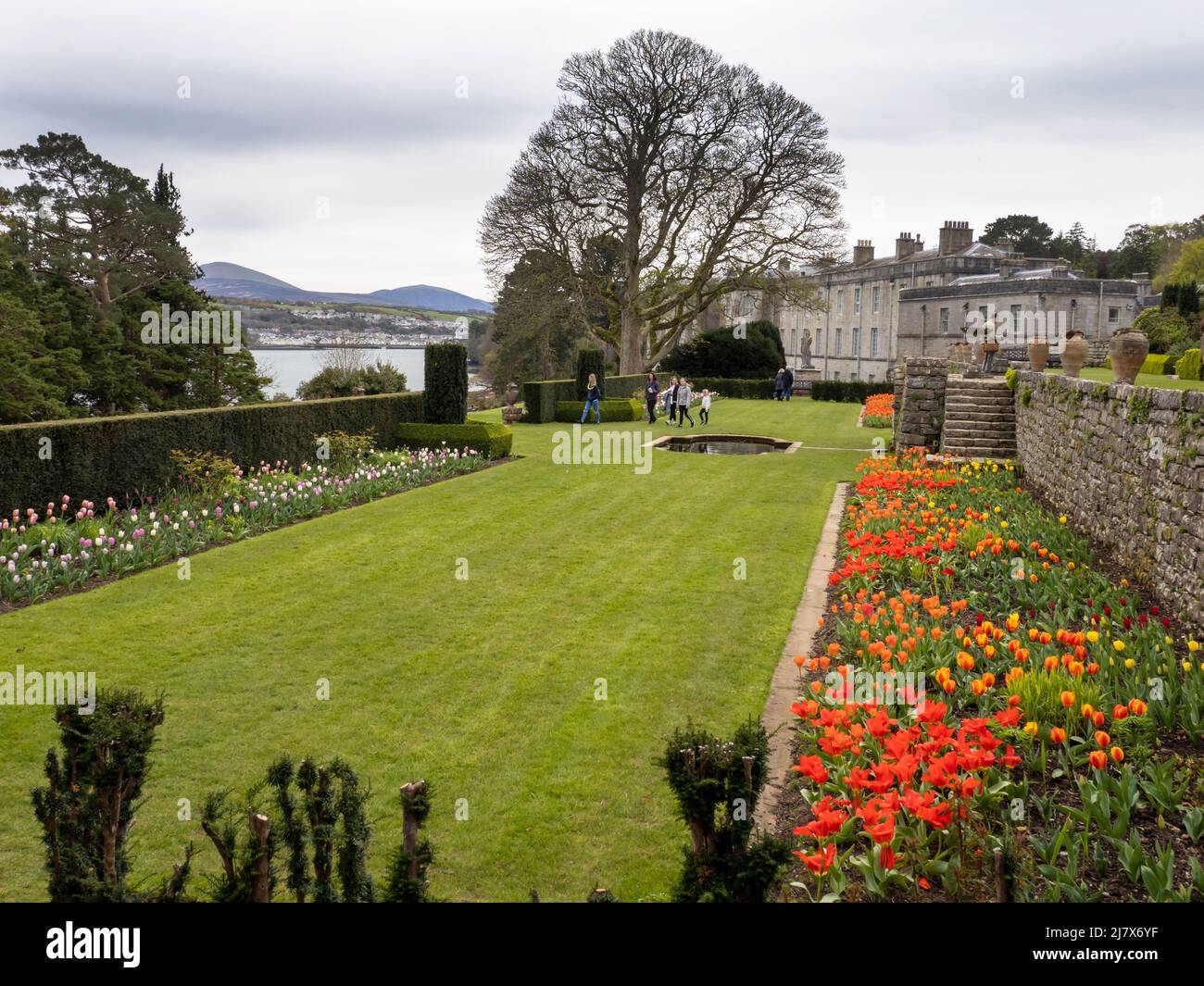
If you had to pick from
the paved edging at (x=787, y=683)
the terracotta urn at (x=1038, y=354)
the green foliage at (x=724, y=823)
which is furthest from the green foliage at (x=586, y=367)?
the green foliage at (x=724, y=823)

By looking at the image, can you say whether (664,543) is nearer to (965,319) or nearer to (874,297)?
(965,319)

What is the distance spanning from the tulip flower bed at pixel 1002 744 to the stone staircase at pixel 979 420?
854 cm

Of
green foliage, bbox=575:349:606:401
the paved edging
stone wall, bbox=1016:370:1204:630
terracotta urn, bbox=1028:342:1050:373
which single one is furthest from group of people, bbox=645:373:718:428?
the paved edging

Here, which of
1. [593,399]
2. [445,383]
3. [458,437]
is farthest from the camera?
[593,399]

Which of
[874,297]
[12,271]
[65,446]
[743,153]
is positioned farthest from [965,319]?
[65,446]

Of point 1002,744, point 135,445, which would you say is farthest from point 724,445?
point 1002,744

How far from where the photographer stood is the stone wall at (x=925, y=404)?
17938 mm

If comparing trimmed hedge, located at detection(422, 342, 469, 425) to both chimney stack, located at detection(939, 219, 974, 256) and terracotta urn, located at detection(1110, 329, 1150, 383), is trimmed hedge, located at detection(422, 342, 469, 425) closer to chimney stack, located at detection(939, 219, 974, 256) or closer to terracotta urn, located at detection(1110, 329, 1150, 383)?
terracotta urn, located at detection(1110, 329, 1150, 383)

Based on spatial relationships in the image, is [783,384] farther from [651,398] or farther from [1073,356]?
[1073,356]

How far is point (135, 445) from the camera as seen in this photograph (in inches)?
476

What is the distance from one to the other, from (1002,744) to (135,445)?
11158 mm

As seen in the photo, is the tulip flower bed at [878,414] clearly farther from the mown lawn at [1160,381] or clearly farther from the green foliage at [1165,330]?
the mown lawn at [1160,381]
